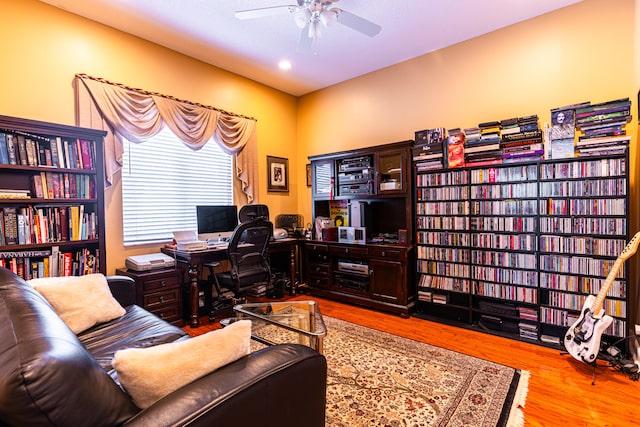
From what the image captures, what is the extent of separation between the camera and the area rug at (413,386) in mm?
1770

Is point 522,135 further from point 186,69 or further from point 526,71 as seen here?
point 186,69

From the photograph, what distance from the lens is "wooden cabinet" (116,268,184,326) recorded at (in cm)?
287

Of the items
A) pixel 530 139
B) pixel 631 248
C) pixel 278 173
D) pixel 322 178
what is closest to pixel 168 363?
Answer: pixel 631 248

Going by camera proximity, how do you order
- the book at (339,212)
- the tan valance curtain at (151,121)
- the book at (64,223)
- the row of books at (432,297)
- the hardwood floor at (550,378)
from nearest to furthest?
the hardwood floor at (550,378)
the book at (64,223)
the tan valance curtain at (151,121)
the row of books at (432,297)
the book at (339,212)

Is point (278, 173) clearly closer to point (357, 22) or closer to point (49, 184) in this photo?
point (357, 22)

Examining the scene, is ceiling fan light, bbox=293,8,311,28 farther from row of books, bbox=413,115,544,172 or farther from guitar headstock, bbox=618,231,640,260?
guitar headstock, bbox=618,231,640,260

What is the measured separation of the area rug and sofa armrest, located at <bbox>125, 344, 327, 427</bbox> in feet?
2.68

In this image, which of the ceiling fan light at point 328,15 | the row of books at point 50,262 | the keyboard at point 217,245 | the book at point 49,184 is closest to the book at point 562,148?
the ceiling fan light at point 328,15

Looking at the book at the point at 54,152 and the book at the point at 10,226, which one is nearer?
the book at the point at 10,226

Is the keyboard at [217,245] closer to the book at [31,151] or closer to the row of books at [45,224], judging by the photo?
the row of books at [45,224]

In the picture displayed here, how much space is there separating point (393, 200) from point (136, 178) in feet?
9.78

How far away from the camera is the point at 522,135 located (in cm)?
283

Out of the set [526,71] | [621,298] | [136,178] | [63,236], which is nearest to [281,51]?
[136,178]

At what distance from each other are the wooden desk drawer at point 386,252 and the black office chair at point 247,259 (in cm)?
124
